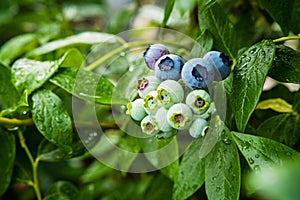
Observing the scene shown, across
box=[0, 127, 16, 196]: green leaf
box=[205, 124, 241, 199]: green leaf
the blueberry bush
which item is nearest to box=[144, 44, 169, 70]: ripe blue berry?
the blueberry bush

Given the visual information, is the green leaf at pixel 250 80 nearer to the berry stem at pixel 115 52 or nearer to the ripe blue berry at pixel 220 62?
the ripe blue berry at pixel 220 62

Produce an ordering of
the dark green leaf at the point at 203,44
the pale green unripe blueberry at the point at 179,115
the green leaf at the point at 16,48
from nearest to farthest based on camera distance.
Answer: the pale green unripe blueberry at the point at 179,115, the dark green leaf at the point at 203,44, the green leaf at the point at 16,48

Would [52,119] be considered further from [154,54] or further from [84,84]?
[154,54]

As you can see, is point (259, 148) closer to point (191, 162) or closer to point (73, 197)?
point (191, 162)

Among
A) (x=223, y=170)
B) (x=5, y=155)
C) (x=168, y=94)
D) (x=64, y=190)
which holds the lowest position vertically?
(x=64, y=190)

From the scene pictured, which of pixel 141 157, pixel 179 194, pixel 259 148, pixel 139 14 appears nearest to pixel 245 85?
pixel 259 148

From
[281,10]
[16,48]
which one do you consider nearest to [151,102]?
[281,10]

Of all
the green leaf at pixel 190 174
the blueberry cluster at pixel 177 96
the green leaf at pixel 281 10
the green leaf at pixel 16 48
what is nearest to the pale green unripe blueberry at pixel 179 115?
the blueberry cluster at pixel 177 96

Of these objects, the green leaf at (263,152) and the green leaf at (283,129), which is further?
the green leaf at (283,129)
